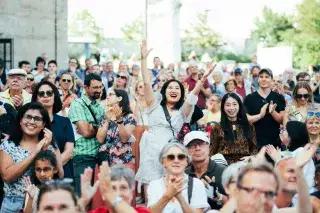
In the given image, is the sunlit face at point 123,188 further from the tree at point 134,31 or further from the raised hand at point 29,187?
the tree at point 134,31

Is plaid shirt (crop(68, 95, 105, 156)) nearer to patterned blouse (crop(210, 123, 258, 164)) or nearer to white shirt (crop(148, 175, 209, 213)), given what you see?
patterned blouse (crop(210, 123, 258, 164))

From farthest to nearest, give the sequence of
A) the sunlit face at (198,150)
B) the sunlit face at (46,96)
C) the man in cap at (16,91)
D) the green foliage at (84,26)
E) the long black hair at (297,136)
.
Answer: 1. the green foliage at (84,26)
2. the man in cap at (16,91)
3. the long black hair at (297,136)
4. the sunlit face at (46,96)
5. the sunlit face at (198,150)

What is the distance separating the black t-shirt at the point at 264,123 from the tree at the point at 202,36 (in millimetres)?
71916

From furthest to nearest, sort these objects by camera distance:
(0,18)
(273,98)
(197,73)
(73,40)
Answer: (73,40) < (0,18) < (197,73) < (273,98)

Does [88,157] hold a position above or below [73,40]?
below

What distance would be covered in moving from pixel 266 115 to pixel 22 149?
4879mm

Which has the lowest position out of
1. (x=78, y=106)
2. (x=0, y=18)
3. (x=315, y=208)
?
(x=315, y=208)

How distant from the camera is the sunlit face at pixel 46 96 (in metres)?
10.5

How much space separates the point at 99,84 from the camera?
11.5 metres

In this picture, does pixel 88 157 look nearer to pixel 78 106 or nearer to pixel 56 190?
pixel 78 106

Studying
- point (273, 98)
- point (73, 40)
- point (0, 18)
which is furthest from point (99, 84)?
point (73, 40)

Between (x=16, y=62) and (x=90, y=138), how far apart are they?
13.8 meters

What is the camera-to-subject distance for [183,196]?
843cm

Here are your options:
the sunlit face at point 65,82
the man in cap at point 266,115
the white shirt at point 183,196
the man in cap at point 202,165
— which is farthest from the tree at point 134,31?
the white shirt at point 183,196
